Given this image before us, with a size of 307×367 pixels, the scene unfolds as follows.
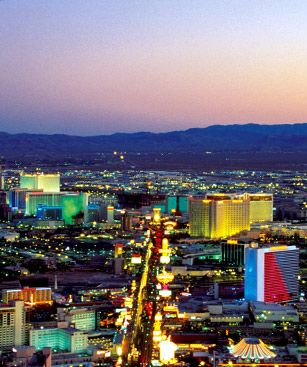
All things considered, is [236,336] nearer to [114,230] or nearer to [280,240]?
[280,240]

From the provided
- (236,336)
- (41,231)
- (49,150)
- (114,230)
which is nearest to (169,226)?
(114,230)

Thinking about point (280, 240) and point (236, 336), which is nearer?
point (236, 336)

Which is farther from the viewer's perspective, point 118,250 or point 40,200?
point 40,200

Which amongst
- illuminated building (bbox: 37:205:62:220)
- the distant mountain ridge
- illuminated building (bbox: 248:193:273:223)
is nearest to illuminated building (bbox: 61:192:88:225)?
illuminated building (bbox: 37:205:62:220)

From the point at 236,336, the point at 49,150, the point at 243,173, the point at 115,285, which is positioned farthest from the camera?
the point at 49,150

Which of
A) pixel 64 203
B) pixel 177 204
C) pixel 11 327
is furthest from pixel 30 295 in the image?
pixel 177 204

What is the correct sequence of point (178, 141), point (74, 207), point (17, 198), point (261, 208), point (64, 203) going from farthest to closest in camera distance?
point (178, 141), point (17, 198), point (64, 203), point (74, 207), point (261, 208)

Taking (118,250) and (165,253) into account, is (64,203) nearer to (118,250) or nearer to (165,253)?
(118,250)
